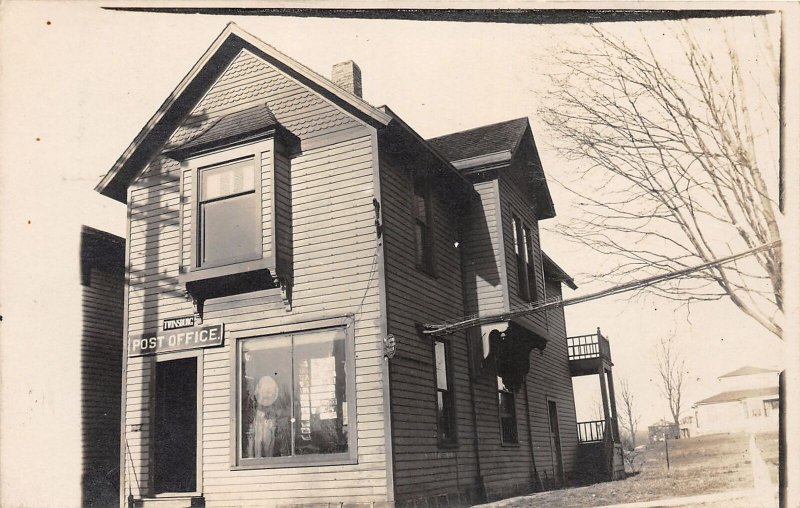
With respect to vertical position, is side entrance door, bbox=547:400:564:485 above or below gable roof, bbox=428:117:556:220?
below

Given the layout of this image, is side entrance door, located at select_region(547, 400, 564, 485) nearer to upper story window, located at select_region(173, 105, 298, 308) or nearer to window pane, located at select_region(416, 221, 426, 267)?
window pane, located at select_region(416, 221, 426, 267)

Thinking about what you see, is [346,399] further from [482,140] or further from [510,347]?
[482,140]

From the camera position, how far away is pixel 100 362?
16766 millimetres

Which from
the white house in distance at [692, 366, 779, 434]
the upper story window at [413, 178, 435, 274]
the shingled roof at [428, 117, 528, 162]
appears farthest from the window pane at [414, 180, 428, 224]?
the white house in distance at [692, 366, 779, 434]

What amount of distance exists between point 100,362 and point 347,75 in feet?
29.9

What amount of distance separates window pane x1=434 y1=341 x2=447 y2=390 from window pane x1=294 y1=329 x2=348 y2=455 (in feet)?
8.81

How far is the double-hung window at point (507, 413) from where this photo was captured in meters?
16.4

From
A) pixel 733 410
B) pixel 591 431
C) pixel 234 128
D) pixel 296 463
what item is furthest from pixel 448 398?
pixel 733 410

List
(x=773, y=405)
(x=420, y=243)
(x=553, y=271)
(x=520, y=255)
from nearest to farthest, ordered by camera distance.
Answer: (x=420, y=243)
(x=520, y=255)
(x=773, y=405)
(x=553, y=271)

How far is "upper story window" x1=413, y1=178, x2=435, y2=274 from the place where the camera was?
14148mm

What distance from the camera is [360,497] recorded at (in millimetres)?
11031

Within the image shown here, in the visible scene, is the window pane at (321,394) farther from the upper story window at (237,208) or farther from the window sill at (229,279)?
the window sill at (229,279)

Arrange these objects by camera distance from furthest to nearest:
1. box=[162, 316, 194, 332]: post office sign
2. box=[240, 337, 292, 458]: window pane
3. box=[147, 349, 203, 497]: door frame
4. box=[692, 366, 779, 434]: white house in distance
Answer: box=[692, 366, 779, 434]: white house in distance < box=[162, 316, 194, 332]: post office sign < box=[147, 349, 203, 497]: door frame < box=[240, 337, 292, 458]: window pane

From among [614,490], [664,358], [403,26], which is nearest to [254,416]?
[403,26]
